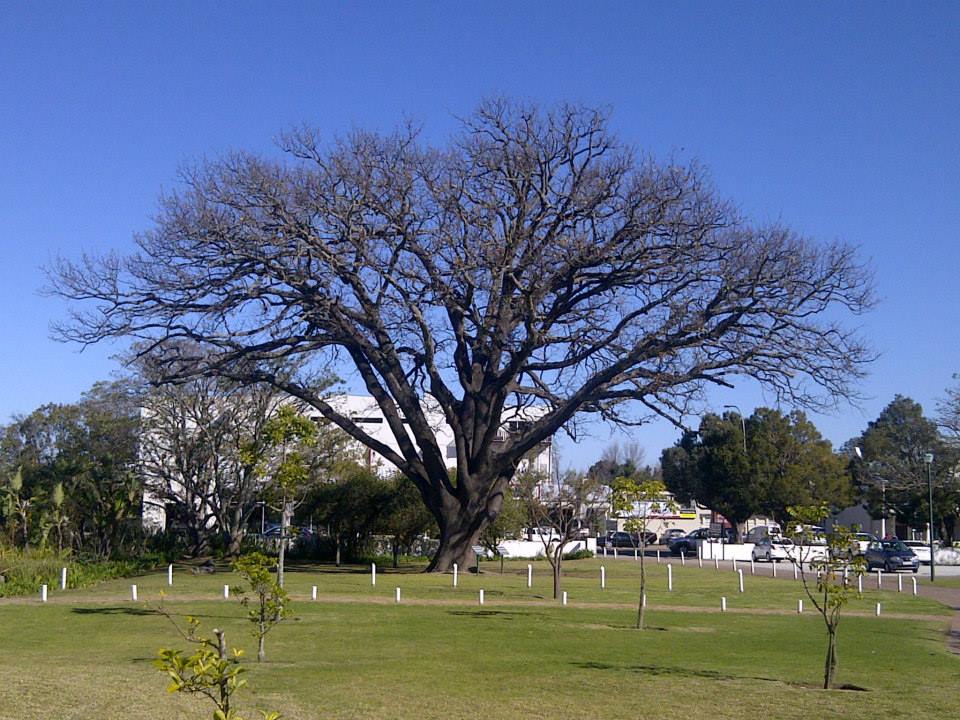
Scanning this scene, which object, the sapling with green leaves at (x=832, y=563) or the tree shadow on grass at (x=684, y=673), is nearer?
the sapling with green leaves at (x=832, y=563)

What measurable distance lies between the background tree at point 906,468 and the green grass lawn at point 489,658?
2686cm

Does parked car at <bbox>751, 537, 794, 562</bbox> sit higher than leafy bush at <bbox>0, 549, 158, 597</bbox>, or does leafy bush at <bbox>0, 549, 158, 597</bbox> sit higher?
leafy bush at <bbox>0, 549, 158, 597</bbox>

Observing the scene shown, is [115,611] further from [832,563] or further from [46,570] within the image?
[832,563]

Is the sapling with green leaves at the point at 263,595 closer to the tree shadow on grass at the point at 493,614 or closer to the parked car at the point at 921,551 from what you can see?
the tree shadow on grass at the point at 493,614

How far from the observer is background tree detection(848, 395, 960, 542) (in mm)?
57938

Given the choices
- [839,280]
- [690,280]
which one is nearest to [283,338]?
[690,280]

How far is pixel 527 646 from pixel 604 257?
1762cm

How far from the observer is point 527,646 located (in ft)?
65.5

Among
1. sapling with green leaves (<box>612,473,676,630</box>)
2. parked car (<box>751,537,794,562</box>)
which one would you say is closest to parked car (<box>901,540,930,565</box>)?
parked car (<box>751,537,794,562</box>)

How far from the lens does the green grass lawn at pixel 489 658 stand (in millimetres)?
13125

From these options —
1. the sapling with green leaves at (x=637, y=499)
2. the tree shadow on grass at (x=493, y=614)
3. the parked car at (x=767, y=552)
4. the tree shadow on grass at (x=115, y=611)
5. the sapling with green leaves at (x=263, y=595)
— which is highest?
the sapling with green leaves at (x=637, y=499)

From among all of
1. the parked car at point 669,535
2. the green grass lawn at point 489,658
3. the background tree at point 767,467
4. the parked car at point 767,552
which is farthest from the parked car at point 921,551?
the parked car at point 669,535

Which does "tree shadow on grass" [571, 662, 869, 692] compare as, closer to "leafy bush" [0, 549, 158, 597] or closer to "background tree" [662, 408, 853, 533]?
"leafy bush" [0, 549, 158, 597]

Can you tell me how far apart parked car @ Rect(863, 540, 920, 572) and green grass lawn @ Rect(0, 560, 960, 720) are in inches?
832
